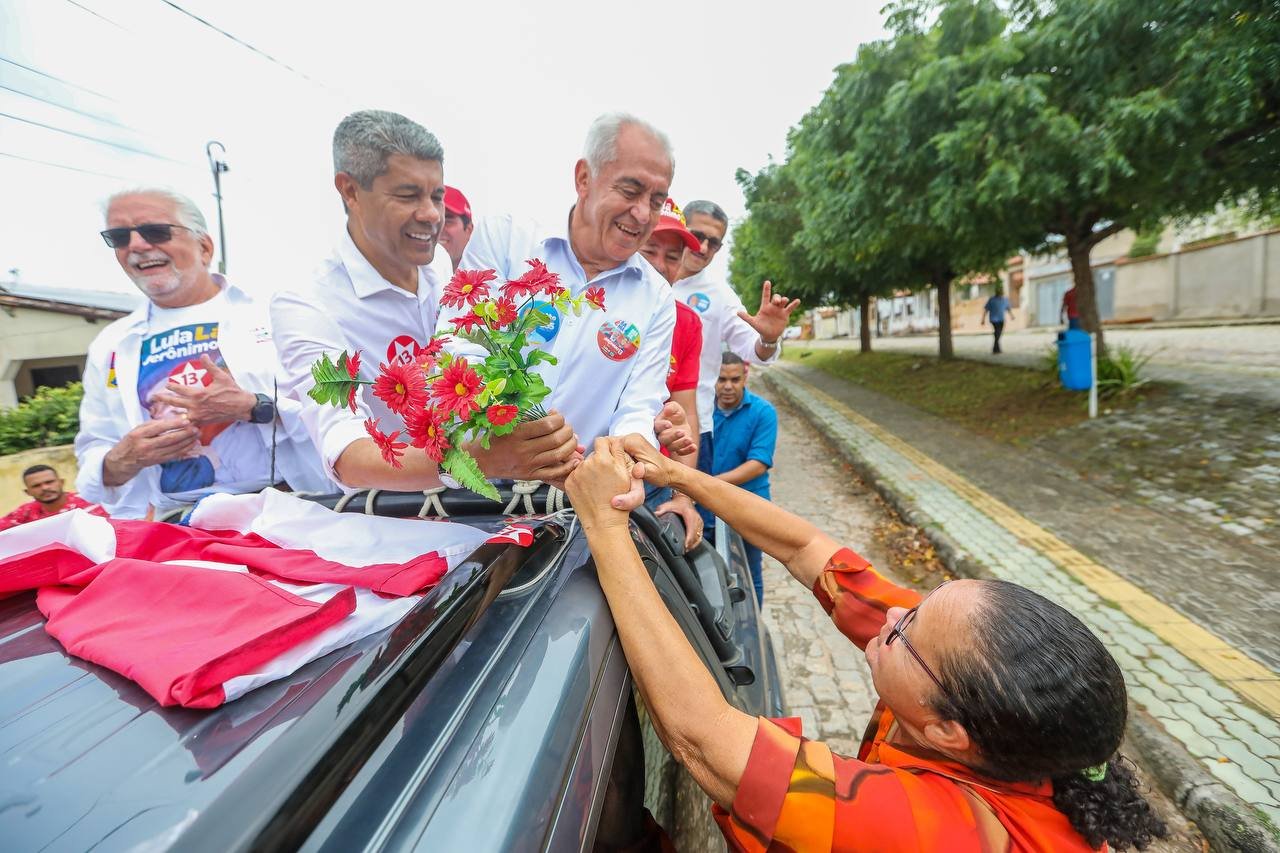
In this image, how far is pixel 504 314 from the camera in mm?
1210

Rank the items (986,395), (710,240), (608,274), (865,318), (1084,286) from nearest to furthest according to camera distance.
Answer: (608,274), (710,240), (1084,286), (986,395), (865,318)

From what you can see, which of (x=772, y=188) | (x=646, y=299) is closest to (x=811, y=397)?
(x=772, y=188)

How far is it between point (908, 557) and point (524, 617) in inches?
186

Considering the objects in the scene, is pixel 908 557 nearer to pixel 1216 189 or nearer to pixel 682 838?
pixel 682 838

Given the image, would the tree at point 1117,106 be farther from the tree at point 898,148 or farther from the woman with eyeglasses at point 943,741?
the woman with eyeglasses at point 943,741

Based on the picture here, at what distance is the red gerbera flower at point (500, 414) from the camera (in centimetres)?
115

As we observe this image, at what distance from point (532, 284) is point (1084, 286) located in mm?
10161

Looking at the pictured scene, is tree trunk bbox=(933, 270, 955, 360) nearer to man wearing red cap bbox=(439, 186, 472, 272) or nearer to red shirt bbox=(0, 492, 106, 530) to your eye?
man wearing red cap bbox=(439, 186, 472, 272)

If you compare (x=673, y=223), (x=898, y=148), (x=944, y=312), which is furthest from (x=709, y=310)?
(x=944, y=312)

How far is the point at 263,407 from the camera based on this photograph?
7.58ft

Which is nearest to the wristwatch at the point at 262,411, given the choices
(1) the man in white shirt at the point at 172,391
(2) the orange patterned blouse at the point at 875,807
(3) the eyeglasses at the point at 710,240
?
(1) the man in white shirt at the point at 172,391

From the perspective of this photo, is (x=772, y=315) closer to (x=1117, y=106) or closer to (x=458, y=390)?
(x=458, y=390)

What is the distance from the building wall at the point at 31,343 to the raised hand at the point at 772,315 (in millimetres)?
7730

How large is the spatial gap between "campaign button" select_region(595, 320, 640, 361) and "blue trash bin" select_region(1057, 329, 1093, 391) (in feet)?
26.7
